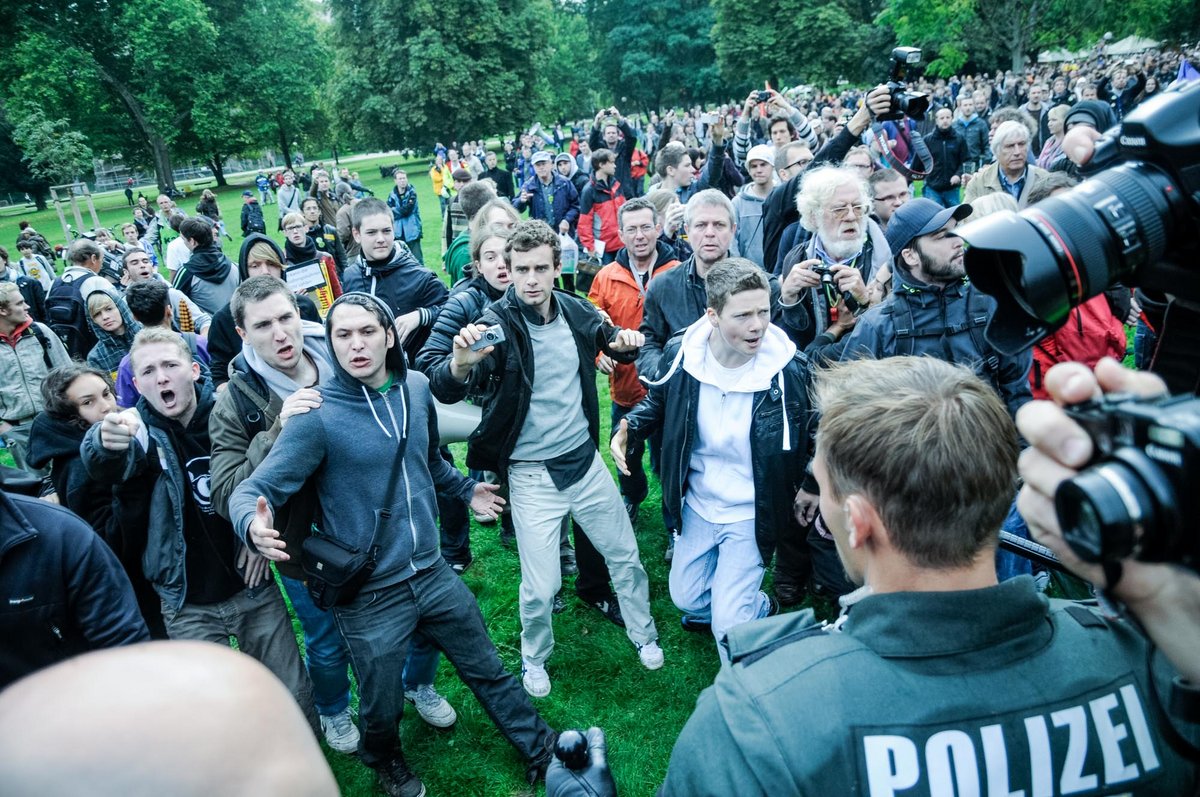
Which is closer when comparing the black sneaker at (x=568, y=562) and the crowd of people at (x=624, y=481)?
the crowd of people at (x=624, y=481)

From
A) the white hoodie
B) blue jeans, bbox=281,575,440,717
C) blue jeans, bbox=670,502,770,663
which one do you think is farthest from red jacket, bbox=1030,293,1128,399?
blue jeans, bbox=281,575,440,717

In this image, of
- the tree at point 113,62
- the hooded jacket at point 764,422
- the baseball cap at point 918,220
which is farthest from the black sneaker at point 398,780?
the tree at point 113,62

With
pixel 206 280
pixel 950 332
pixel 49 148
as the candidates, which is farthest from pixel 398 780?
pixel 49 148

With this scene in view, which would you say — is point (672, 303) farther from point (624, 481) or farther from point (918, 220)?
point (918, 220)

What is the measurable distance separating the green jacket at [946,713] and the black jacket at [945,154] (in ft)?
30.7

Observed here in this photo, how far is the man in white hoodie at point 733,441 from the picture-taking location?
3.33 metres

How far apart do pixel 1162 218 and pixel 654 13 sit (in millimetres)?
60950

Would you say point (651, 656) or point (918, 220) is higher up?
point (918, 220)

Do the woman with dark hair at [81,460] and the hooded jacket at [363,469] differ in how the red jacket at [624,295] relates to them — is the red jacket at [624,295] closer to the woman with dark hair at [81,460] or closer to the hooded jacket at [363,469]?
the hooded jacket at [363,469]

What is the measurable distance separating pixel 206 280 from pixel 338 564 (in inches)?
187

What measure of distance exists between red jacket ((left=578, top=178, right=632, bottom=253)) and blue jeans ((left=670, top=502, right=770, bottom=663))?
5.98m

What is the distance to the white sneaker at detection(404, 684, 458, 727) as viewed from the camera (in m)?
3.77

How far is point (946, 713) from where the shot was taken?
1.27 meters

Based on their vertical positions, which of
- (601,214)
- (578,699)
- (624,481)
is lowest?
(578,699)
